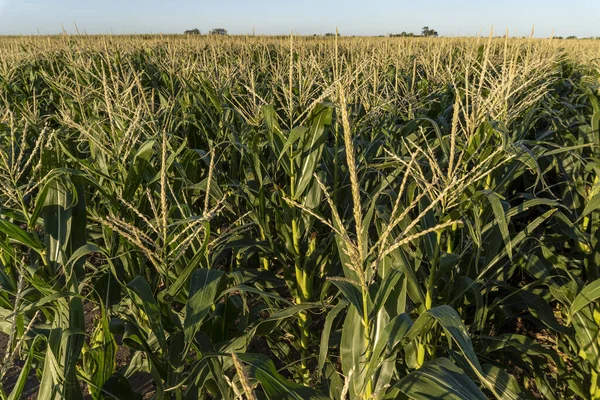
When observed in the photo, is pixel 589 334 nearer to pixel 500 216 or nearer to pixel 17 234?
pixel 500 216

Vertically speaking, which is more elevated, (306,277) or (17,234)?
(17,234)

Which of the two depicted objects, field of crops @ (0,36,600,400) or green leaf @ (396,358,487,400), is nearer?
green leaf @ (396,358,487,400)

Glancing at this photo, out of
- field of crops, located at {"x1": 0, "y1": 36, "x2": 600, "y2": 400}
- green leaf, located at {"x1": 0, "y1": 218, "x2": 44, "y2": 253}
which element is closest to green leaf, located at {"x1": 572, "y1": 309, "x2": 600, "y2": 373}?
→ field of crops, located at {"x1": 0, "y1": 36, "x2": 600, "y2": 400}

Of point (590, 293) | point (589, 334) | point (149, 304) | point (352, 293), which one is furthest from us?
point (589, 334)

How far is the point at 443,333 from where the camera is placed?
1.96m

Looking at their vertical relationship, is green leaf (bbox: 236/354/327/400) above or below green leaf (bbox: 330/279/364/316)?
below

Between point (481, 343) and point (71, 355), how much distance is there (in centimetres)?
174

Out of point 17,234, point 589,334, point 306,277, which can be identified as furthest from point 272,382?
point 589,334

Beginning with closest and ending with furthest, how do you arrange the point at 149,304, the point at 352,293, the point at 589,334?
1. the point at 352,293
2. the point at 149,304
3. the point at 589,334

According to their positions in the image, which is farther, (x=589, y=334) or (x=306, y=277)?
(x=306, y=277)

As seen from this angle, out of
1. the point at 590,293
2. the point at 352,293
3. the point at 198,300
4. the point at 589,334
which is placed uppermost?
the point at 352,293

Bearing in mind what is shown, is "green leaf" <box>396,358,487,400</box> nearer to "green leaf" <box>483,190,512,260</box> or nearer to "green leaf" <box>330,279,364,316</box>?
"green leaf" <box>330,279,364,316</box>

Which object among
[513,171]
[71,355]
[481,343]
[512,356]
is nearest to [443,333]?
[481,343]

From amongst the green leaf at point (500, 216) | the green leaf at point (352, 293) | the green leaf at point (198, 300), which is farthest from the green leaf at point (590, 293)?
the green leaf at point (198, 300)
